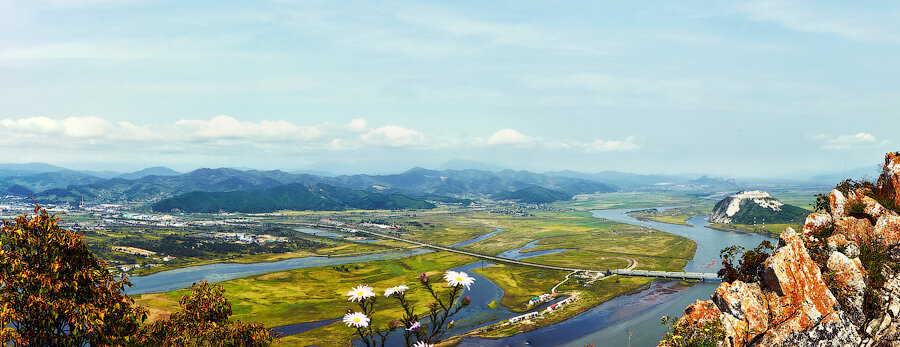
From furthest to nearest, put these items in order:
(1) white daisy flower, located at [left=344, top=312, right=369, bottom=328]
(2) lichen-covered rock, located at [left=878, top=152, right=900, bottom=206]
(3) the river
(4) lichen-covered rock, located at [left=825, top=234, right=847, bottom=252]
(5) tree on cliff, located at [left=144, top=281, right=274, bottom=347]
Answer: (3) the river, (2) lichen-covered rock, located at [left=878, top=152, right=900, bottom=206], (4) lichen-covered rock, located at [left=825, top=234, right=847, bottom=252], (5) tree on cliff, located at [left=144, top=281, right=274, bottom=347], (1) white daisy flower, located at [left=344, top=312, right=369, bottom=328]

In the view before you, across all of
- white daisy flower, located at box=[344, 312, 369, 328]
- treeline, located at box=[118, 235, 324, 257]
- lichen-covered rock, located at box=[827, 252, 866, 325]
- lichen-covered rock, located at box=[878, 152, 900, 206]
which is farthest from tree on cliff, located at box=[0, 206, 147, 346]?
treeline, located at box=[118, 235, 324, 257]

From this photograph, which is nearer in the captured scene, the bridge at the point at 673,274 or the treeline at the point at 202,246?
the bridge at the point at 673,274

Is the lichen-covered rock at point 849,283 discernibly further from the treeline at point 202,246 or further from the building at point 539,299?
the treeline at point 202,246

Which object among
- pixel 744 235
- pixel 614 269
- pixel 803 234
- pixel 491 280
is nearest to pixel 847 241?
pixel 803 234

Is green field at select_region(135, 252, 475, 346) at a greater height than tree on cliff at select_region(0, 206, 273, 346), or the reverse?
tree on cliff at select_region(0, 206, 273, 346)

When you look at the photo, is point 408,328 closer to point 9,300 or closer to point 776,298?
point 9,300

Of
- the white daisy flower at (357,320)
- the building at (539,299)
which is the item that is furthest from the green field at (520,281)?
the white daisy flower at (357,320)

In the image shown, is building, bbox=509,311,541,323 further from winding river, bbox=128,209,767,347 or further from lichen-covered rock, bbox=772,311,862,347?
lichen-covered rock, bbox=772,311,862,347
